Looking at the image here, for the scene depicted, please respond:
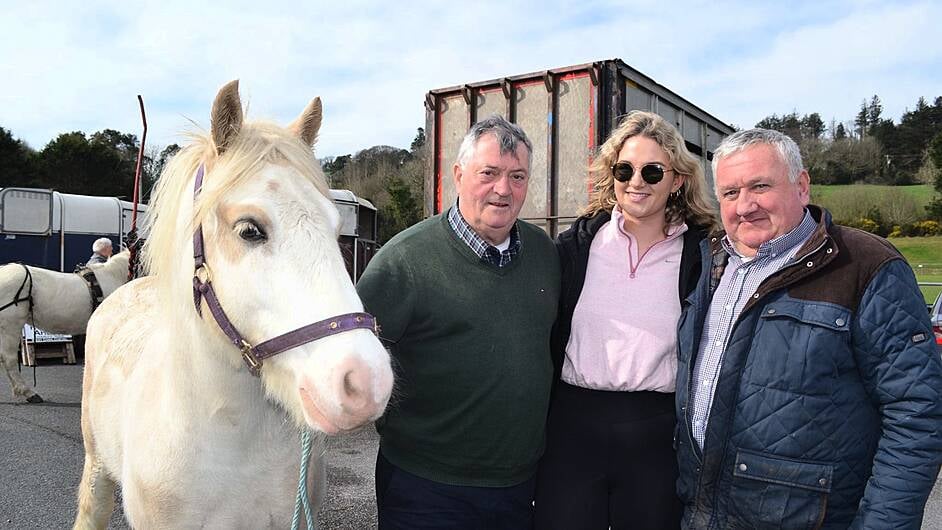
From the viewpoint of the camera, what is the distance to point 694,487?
5.81 feet

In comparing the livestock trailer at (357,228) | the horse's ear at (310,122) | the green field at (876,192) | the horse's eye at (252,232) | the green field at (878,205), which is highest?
the green field at (876,192)

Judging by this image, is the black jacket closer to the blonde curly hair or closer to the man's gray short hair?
the blonde curly hair

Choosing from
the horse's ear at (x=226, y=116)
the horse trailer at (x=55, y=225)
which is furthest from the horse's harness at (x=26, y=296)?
the horse's ear at (x=226, y=116)

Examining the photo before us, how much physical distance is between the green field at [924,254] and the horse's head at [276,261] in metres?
23.8

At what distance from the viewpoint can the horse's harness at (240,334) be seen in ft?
4.25

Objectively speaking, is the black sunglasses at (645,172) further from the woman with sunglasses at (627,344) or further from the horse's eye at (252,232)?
the horse's eye at (252,232)

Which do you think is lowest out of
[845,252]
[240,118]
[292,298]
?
A: [292,298]

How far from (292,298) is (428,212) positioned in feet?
14.8

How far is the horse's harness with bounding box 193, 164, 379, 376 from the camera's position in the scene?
4.25 ft

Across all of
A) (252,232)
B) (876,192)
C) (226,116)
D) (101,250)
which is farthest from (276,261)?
(876,192)

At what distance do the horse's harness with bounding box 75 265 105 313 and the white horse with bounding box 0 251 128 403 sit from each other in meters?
0.03

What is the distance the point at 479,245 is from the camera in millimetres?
2000

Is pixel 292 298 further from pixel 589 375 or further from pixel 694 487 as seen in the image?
pixel 694 487

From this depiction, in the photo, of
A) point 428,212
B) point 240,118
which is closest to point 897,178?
point 428,212
